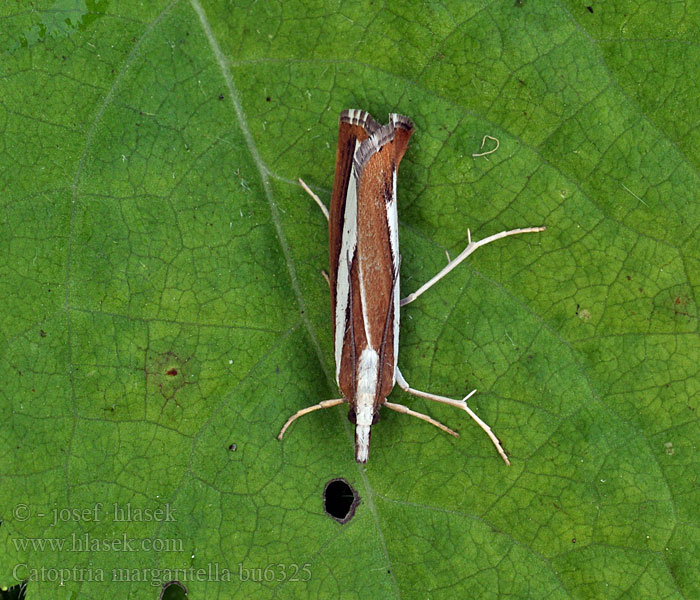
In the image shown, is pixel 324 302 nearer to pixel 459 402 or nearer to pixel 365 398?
pixel 365 398

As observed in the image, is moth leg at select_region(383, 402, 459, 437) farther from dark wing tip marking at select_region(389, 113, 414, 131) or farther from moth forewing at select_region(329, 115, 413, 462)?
dark wing tip marking at select_region(389, 113, 414, 131)

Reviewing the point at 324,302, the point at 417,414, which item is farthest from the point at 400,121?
the point at 417,414

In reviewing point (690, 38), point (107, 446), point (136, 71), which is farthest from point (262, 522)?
point (690, 38)

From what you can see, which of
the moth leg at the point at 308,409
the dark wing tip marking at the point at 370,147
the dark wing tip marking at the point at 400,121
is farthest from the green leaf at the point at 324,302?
the dark wing tip marking at the point at 370,147

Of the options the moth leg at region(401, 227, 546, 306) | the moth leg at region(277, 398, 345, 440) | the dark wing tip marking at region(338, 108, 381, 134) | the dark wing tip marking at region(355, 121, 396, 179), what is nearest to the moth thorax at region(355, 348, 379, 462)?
the moth leg at region(277, 398, 345, 440)

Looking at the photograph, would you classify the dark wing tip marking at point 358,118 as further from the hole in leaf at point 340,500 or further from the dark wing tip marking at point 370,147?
the hole in leaf at point 340,500

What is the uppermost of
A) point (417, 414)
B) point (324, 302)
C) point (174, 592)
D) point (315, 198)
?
point (315, 198)
